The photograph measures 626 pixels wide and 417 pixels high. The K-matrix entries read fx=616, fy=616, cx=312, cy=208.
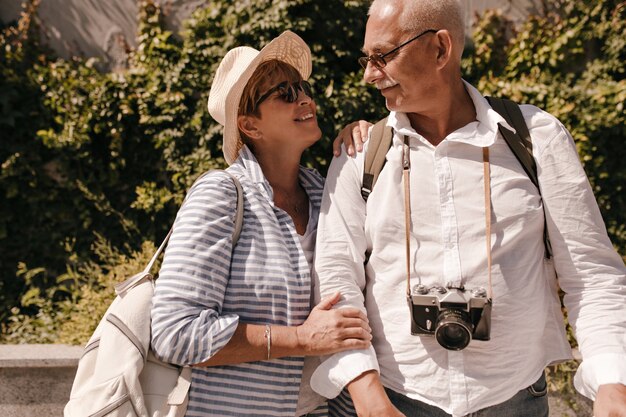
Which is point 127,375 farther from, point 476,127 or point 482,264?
point 476,127

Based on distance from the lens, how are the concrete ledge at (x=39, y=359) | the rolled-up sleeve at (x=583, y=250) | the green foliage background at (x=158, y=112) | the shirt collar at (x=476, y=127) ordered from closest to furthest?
Answer: 1. the rolled-up sleeve at (x=583, y=250)
2. the shirt collar at (x=476, y=127)
3. the concrete ledge at (x=39, y=359)
4. the green foliage background at (x=158, y=112)

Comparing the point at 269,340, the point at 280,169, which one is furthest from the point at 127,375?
the point at 280,169

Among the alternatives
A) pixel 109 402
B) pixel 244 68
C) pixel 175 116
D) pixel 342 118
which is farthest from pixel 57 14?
pixel 109 402

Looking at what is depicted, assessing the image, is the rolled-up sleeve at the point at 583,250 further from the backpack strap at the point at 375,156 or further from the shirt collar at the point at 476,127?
the backpack strap at the point at 375,156

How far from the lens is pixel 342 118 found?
4.60m

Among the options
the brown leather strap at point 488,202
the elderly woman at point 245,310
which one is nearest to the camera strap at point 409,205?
the brown leather strap at point 488,202

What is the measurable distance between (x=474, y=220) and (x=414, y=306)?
314mm

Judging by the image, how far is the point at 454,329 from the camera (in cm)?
173

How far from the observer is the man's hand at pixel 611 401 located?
5.34ft

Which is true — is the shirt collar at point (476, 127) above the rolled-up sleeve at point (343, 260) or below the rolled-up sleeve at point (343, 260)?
above

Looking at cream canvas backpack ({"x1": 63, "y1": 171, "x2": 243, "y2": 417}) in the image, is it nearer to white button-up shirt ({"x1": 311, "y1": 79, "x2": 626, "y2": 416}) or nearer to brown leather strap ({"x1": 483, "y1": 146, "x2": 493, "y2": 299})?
white button-up shirt ({"x1": 311, "y1": 79, "x2": 626, "y2": 416})

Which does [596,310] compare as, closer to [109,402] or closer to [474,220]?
[474,220]

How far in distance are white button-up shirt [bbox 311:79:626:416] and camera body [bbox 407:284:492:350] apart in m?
0.06

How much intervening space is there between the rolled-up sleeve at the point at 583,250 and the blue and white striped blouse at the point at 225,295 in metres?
0.78
